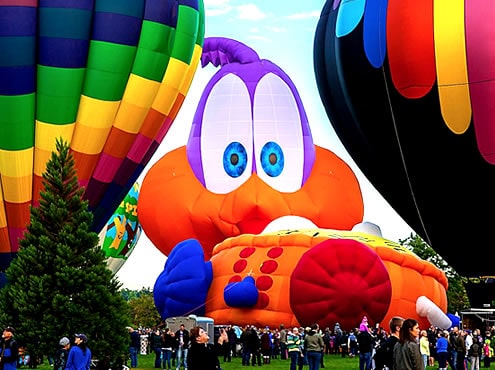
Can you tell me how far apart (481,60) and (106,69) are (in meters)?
6.58

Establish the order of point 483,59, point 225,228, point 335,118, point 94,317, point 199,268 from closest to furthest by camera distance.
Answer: point 94,317 → point 483,59 → point 335,118 → point 199,268 → point 225,228

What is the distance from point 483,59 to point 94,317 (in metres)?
8.74

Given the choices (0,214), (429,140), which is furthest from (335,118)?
(0,214)

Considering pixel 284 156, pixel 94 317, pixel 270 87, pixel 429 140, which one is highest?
pixel 270 87

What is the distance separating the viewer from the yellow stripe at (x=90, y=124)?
20.5 metres

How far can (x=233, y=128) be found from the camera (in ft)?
96.9

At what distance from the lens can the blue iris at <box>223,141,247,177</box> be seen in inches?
1156

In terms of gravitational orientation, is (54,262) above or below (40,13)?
below

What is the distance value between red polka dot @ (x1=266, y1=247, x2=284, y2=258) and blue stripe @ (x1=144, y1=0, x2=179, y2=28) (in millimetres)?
5813

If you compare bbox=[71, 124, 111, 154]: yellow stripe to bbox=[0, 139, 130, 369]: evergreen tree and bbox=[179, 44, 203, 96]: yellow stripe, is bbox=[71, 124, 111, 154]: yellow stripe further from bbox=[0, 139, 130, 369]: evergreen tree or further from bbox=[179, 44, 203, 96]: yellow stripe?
bbox=[0, 139, 130, 369]: evergreen tree

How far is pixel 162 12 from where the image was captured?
A: 21188 mm

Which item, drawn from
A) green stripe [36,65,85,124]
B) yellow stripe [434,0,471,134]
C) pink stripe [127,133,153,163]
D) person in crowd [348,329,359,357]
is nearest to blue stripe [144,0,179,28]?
green stripe [36,65,85,124]

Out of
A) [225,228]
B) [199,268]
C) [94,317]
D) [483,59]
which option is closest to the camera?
[94,317]

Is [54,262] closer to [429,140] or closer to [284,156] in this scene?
[429,140]
